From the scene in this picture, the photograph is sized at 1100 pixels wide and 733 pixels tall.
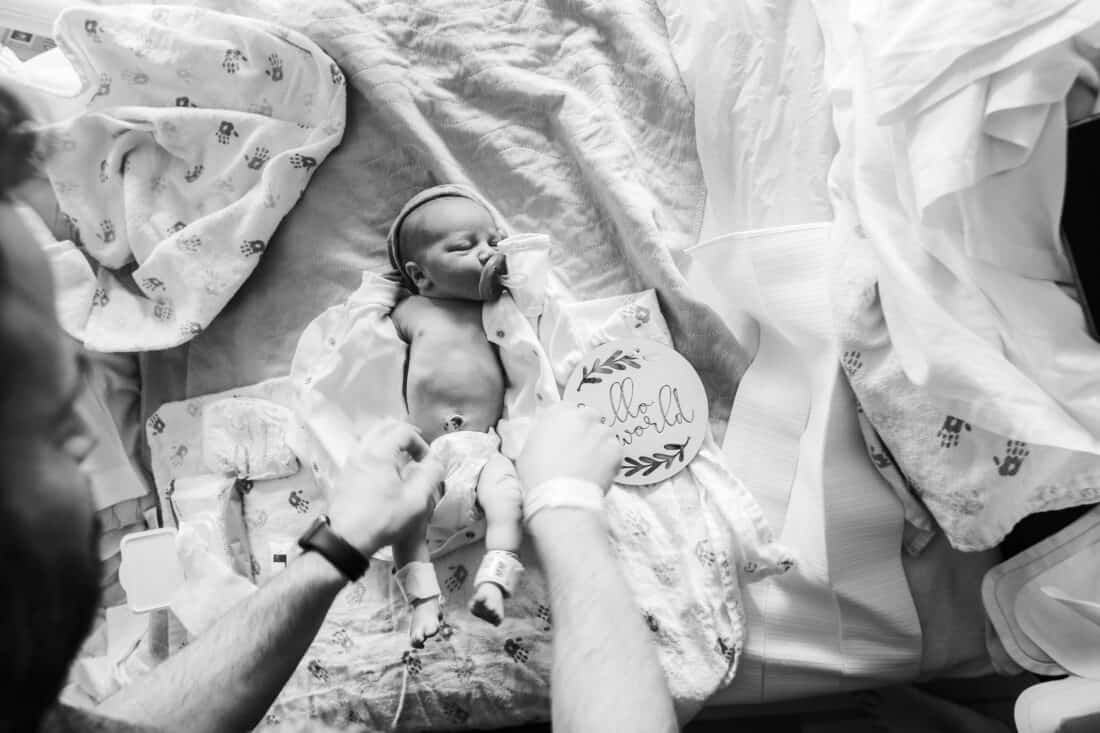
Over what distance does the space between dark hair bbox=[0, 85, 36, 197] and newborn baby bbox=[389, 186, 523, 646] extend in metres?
0.63

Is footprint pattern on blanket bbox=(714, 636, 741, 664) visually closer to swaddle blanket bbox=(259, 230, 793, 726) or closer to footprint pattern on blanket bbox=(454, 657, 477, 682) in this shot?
swaddle blanket bbox=(259, 230, 793, 726)

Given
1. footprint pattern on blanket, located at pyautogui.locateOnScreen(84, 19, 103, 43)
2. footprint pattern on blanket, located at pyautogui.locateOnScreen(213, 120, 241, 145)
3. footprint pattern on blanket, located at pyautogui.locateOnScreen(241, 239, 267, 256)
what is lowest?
footprint pattern on blanket, located at pyautogui.locateOnScreen(241, 239, 267, 256)

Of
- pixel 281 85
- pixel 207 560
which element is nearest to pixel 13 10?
pixel 281 85

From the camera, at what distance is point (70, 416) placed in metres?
0.48

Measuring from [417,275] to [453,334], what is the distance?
10 cm

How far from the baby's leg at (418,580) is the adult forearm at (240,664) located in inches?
5.0

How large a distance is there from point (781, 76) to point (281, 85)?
745mm

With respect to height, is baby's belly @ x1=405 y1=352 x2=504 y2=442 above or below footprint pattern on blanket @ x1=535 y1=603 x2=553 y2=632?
above

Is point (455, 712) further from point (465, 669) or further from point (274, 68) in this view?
point (274, 68)

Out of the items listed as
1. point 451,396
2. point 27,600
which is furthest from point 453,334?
point 27,600

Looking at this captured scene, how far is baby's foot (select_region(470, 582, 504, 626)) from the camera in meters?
0.92

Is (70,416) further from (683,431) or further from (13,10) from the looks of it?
(13,10)

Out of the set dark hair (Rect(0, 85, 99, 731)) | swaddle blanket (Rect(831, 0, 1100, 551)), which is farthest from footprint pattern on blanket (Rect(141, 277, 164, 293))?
swaddle blanket (Rect(831, 0, 1100, 551))

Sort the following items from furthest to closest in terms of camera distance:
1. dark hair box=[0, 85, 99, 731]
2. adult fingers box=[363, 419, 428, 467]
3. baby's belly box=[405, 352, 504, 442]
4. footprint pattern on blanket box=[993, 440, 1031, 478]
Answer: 1. baby's belly box=[405, 352, 504, 442]
2. adult fingers box=[363, 419, 428, 467]
3. footprint pattern on blanket box=[993, 440, 1031, 478]
4. dark hair box=[0, 85, 99, 731]
